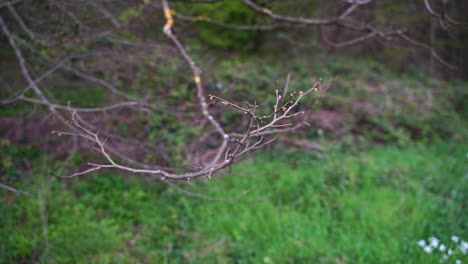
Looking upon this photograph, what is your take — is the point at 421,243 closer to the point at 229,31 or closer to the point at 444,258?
the point at 444,258

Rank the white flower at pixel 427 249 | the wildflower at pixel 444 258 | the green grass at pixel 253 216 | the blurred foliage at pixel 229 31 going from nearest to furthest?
1. the wildflower at pixel 444 258
2. the white flower at pixel 427 249
3. the green grass at pixel 253 216
4. the blurred foliage at pixel 229 31

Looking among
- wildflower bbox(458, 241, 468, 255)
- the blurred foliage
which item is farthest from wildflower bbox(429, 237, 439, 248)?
the blurred foliage

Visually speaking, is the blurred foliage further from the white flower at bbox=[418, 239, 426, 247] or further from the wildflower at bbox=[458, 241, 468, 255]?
the wildflower at bbox=[458, 241, 468, 255]

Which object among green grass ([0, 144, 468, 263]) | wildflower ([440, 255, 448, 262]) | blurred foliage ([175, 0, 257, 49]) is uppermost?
blurred foliage ([175, 0, 257, 49])

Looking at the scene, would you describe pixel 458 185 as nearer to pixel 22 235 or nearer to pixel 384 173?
pixel 384 173

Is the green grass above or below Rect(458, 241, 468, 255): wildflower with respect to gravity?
below

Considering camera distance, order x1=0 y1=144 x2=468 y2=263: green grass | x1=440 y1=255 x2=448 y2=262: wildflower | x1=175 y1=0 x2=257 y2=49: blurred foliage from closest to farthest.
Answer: x1=440 y1=255 x2=448 y2=262: wildflower < x1=0 y1=144 x2=468 y2=263: green grass < x1=175 y1=0 x2=257 y2=49: blurred foliage

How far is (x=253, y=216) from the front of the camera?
12.2 feet

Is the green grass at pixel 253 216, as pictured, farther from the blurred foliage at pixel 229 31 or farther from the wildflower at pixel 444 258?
the blurred foliage at pixel 229 31

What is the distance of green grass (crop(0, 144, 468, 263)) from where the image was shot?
→ 3.21 m

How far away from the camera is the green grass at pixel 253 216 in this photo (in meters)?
3.21

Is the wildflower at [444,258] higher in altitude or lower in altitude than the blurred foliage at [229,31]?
lower

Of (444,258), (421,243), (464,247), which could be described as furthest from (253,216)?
(464,247)

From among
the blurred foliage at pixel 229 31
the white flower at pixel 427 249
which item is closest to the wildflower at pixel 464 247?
the white flower at pixel 427 249
